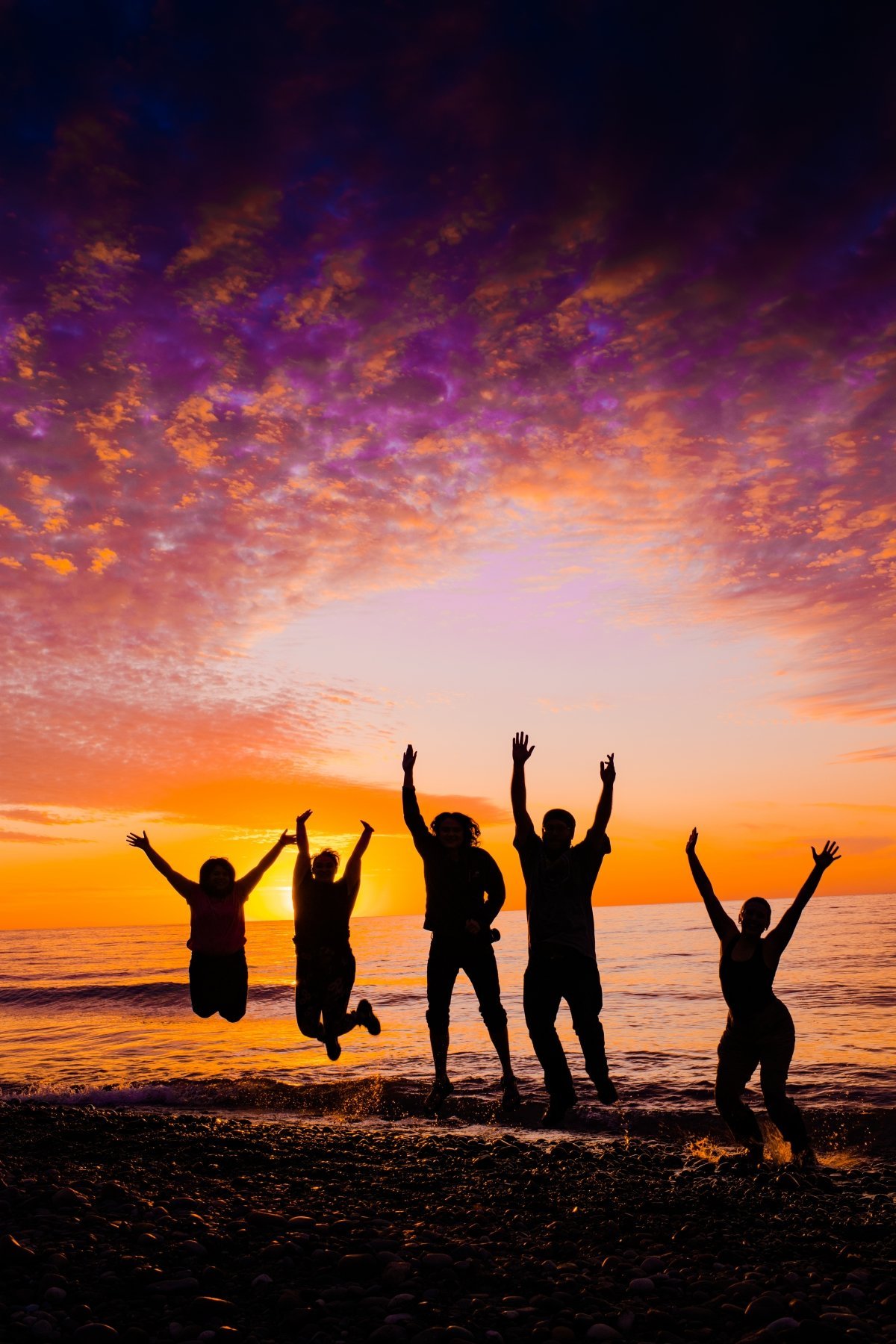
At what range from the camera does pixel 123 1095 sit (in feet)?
40.8

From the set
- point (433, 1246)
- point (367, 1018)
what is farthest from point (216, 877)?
point (433, 1246)

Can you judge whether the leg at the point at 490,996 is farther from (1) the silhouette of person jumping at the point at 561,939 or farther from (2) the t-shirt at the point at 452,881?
(1) the silhouette of person jumping at the point at 561,939

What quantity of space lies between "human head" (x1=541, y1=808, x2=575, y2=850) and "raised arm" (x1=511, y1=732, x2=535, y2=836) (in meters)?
0.20

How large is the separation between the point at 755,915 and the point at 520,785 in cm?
245

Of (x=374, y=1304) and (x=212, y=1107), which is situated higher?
(x=374, y=1304)

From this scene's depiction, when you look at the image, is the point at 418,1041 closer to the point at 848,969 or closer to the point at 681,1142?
the point at 681,1142

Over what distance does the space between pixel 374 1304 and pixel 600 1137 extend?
540 centimetres

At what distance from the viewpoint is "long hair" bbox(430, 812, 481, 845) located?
943 centimetres

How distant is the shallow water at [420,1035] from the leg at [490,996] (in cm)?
→ 254

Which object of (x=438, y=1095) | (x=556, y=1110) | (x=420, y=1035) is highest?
(x=556, y=1110)

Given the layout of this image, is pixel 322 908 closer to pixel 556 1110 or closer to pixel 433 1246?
pixel 556 1110

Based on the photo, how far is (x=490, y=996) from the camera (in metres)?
9.22

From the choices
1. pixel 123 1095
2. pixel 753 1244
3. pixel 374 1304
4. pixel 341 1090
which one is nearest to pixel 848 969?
pixel 341 1090

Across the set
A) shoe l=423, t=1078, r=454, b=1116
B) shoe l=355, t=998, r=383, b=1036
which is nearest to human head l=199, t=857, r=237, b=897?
shoe l=355, t=998, r=383, b=1036
